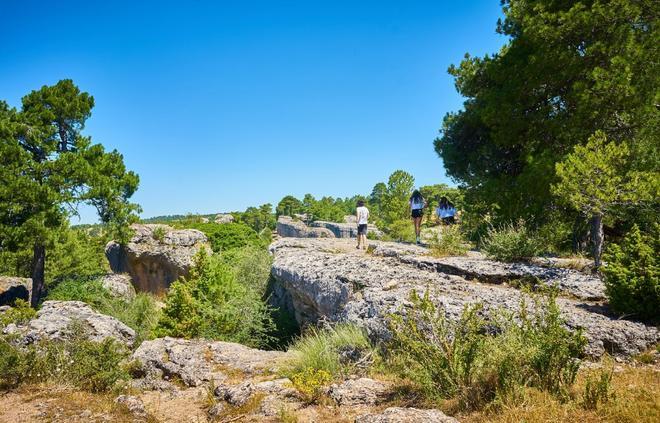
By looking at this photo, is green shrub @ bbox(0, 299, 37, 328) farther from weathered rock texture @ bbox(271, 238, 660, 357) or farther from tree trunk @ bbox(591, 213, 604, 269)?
tree trunk @ bbox(591, 213, 604, 269)

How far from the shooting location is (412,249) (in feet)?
37.0

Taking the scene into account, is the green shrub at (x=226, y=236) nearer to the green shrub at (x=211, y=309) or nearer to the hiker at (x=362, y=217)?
the hiker at (x=362, y=217)

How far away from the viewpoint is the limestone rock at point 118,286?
17.0 metres

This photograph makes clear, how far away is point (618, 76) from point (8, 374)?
1291 centimetres

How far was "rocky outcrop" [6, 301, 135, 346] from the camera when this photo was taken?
7.69 m

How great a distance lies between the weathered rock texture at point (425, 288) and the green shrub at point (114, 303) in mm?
4363

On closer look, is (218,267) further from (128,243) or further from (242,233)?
(242,233)

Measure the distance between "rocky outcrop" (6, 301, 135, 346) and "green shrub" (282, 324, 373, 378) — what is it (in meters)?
4.08

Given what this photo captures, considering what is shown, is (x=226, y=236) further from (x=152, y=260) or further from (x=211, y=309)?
(x=211, y=309)

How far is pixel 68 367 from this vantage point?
6.00 m

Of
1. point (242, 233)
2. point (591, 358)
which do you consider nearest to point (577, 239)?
point (591, 358)

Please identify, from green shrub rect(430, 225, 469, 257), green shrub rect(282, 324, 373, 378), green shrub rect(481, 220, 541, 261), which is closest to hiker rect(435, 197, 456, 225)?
green shrub rect(430, 225, 469, 257)

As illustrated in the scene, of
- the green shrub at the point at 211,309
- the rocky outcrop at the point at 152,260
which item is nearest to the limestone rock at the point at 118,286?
the rocky outcrop at the point at 152,260

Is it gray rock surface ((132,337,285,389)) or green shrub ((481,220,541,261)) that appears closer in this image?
gray rock surface ((132,337,285,389))
